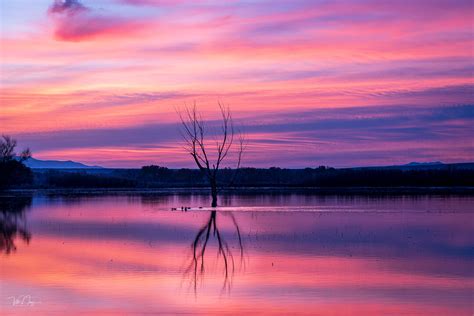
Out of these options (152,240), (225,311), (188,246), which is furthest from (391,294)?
(152,240)

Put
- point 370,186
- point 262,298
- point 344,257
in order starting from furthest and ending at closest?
point 370,186, point 344,257, point 262,298

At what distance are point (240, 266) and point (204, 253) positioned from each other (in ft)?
7.83

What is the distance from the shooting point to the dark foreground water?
36.6 ft

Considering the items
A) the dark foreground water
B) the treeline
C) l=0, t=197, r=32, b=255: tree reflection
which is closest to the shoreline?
the treeline

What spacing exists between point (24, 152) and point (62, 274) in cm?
5474

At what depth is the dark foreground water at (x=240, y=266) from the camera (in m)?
11.2

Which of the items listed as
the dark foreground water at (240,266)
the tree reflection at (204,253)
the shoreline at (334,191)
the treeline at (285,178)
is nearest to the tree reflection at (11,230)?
the dark foreground water at (240,266)

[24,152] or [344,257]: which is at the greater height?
[24,152]

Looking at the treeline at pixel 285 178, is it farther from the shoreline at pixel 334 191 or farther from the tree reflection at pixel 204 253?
the tree reflection at pixel 204 253

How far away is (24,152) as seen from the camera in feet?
219

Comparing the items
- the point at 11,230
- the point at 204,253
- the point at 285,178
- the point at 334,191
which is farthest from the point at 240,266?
the point at 285,178

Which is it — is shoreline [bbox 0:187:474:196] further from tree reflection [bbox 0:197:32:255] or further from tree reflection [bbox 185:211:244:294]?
tree reflection [bbox 185:211:244:294]

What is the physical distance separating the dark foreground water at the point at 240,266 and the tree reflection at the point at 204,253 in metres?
0.02

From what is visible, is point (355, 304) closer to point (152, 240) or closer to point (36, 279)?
point (36, 279)
